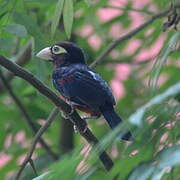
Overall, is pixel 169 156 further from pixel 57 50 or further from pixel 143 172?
pixel 57 50

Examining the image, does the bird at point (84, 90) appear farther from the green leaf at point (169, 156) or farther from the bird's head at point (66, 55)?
the green leaf at point (169, 156)

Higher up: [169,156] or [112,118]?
[169,156]

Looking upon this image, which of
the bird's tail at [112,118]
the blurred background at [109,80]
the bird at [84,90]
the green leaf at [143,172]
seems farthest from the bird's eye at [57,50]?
the green leaf at [143,172]

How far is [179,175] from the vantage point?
2070 mm

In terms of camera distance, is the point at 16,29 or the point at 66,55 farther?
the point at 66,55

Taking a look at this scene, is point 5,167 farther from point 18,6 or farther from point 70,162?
point 70,162

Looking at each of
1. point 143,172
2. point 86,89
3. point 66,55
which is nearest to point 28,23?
point 86,89

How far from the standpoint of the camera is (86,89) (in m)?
3.54

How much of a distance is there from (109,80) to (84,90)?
1856 mm

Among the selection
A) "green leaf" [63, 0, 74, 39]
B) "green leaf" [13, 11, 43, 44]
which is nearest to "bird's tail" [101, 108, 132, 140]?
"green leaf" [13, 11, 43, 44]

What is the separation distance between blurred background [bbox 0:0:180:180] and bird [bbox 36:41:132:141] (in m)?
0.10

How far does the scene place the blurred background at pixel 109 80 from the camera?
1.93m

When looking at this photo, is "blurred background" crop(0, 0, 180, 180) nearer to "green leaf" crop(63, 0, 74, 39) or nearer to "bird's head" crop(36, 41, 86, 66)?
"green leaf" crop(63, 0, 74, 39)

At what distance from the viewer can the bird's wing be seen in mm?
3486
